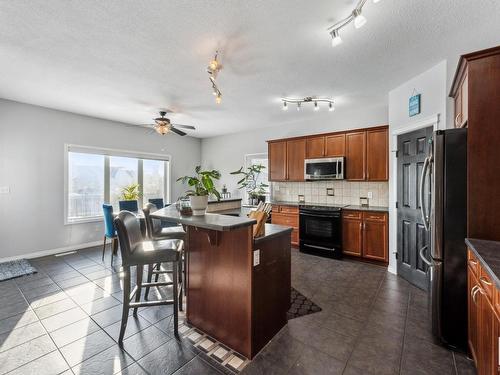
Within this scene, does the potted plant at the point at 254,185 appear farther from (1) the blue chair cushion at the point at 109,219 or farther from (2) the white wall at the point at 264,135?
(1) the blue chair cushion at the point at 109,219

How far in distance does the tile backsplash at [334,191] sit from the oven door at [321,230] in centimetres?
72

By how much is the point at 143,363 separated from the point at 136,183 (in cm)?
450

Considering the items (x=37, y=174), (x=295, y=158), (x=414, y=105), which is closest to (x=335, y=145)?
(x=295, y=158)

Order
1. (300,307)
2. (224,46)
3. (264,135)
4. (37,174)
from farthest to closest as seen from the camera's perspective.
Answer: (264,135) → (37,174) → (300,307) → (224,46)

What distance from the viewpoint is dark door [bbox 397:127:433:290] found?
115 inches

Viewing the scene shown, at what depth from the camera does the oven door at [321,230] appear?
411 centimetres

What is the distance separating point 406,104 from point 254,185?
362 cm

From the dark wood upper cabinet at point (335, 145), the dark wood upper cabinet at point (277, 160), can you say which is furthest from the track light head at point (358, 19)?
the dark wood upper cabinet at point (277, 160)

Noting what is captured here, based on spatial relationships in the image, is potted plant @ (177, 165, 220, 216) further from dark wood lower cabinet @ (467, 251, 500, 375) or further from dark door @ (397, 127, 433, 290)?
dark door @ (397, 127, 433, 290)

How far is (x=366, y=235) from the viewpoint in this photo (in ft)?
12.8

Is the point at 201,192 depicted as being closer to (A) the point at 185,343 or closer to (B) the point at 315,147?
(A) the point at 185,343

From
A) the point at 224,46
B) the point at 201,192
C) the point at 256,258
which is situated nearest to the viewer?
the point at 256,258

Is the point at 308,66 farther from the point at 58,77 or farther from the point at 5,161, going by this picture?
the point at 5,161

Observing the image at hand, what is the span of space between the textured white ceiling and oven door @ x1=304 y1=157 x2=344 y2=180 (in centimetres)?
113
